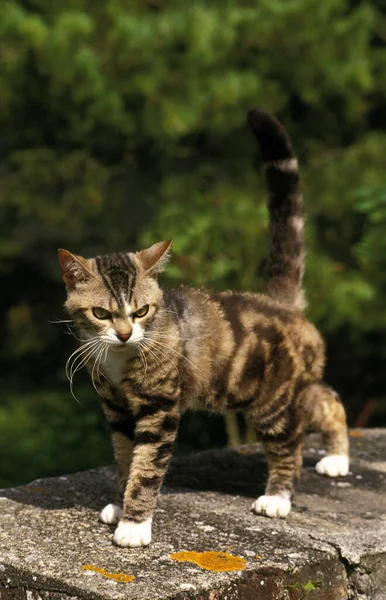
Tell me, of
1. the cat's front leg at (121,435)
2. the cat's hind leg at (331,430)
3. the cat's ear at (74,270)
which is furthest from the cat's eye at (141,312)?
the cat's hind leg at (331,430)

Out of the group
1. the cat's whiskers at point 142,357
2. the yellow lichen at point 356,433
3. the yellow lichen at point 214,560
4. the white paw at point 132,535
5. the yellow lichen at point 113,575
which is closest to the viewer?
the yellow lichen at point 113,575

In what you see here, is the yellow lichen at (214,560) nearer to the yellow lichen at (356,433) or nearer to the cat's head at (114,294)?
the cat's head at (114,294)

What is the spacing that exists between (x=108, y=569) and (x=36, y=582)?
0.22 m

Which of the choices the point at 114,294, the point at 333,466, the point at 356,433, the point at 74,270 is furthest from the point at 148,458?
the point at 356,433

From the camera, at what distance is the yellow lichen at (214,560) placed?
110 inches

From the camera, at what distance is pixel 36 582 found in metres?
2.68

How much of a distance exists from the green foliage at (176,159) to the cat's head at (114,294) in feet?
7.16

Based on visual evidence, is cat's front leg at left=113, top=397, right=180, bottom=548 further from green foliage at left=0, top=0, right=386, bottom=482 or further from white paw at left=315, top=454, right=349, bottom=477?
green foliage at left=0, top=0, right=386, bottom=482

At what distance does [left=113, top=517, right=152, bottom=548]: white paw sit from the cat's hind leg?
121 centimetres

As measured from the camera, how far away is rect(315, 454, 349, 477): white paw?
3973 mm

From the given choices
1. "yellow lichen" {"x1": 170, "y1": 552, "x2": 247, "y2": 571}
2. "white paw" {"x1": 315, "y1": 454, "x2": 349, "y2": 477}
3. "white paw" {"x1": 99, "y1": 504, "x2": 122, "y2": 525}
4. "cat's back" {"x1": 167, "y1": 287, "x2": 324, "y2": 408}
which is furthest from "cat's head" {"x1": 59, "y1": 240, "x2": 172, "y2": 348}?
"white paw" {"x1": 315, "y1": 454, "x2": 349, "y2": 477}

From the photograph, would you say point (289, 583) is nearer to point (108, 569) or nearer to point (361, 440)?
point (108, 569)

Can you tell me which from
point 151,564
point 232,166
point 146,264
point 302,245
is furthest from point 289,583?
point 232,166

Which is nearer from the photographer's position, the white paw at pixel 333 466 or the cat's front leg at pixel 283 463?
the cat's front leg at pixel 283 463
